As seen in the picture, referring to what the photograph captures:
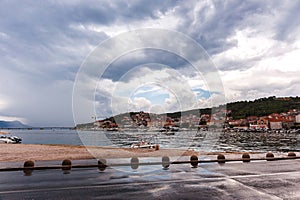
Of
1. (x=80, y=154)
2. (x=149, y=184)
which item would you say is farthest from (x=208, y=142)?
(x=149, y=184)

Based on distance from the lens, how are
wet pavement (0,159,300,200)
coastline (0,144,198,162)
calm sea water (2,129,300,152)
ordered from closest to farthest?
wet pavement (0,159,300,200)
coastline (0,144,198,162)
calm sea water (2,129,300,152)

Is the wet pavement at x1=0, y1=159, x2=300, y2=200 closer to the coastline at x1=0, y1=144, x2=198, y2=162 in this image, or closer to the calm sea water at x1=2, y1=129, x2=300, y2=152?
the coastline at x1=0, y1=144, x2=198, y2=162

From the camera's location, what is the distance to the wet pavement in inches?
401

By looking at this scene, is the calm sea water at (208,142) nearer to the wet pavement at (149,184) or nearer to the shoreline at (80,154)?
the shoreline at (80,154)

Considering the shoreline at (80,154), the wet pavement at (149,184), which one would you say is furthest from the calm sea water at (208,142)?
the wet pavement at (149,184)

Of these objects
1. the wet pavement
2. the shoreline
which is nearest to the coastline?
the shoreline

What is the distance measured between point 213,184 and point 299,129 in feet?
654

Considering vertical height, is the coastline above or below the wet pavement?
above

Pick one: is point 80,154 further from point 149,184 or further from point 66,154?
point 149,184

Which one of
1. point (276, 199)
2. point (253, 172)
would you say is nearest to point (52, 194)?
point (276, 199)

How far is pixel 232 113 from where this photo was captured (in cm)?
19212

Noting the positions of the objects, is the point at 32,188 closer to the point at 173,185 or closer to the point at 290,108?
the point at 173,185

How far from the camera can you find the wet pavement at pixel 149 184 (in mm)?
10188

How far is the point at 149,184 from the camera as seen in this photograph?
12.1 meters
